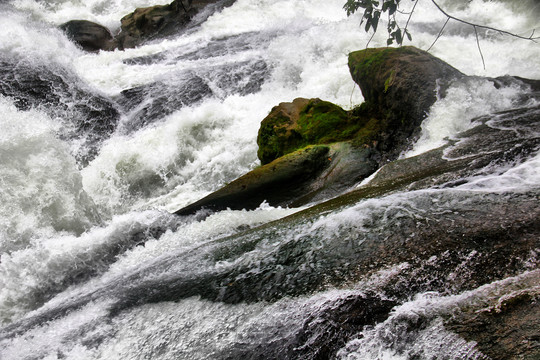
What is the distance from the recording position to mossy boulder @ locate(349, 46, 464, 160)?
5547 mm

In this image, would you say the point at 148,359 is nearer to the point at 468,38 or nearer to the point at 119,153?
the point at 119,153

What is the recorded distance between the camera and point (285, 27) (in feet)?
42.7

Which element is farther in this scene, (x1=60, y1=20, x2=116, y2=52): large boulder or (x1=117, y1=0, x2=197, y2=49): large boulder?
(x1=117, y1=0, x2=197, y2=49): large boulder

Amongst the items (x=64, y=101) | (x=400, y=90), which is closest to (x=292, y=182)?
(x=400, y=90)

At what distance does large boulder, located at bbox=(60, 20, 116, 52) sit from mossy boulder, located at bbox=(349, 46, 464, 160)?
37.4 feet

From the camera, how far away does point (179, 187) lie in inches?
271

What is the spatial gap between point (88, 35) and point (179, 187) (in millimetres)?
10369

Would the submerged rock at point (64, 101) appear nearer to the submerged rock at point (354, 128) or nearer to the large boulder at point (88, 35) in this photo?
the submerged rock at point (354, 128)

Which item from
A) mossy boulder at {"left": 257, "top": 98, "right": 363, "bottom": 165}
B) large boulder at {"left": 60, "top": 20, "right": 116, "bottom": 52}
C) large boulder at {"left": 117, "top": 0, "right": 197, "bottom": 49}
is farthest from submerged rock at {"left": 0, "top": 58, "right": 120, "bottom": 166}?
large boulder at {"left": 117, "top": 0, "right": 197, "bottom": 49}

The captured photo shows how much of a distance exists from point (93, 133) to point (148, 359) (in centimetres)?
705

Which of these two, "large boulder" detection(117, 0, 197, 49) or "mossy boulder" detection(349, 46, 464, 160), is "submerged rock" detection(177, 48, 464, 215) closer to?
"mossy boulder" detection(349, 46, 464, 160)

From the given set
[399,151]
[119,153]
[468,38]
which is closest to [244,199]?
[399,151]

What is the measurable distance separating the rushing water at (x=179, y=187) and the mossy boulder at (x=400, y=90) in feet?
0.86

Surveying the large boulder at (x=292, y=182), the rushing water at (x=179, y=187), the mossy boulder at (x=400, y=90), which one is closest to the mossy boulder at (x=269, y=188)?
the large boulder at (x=292, y=182)
